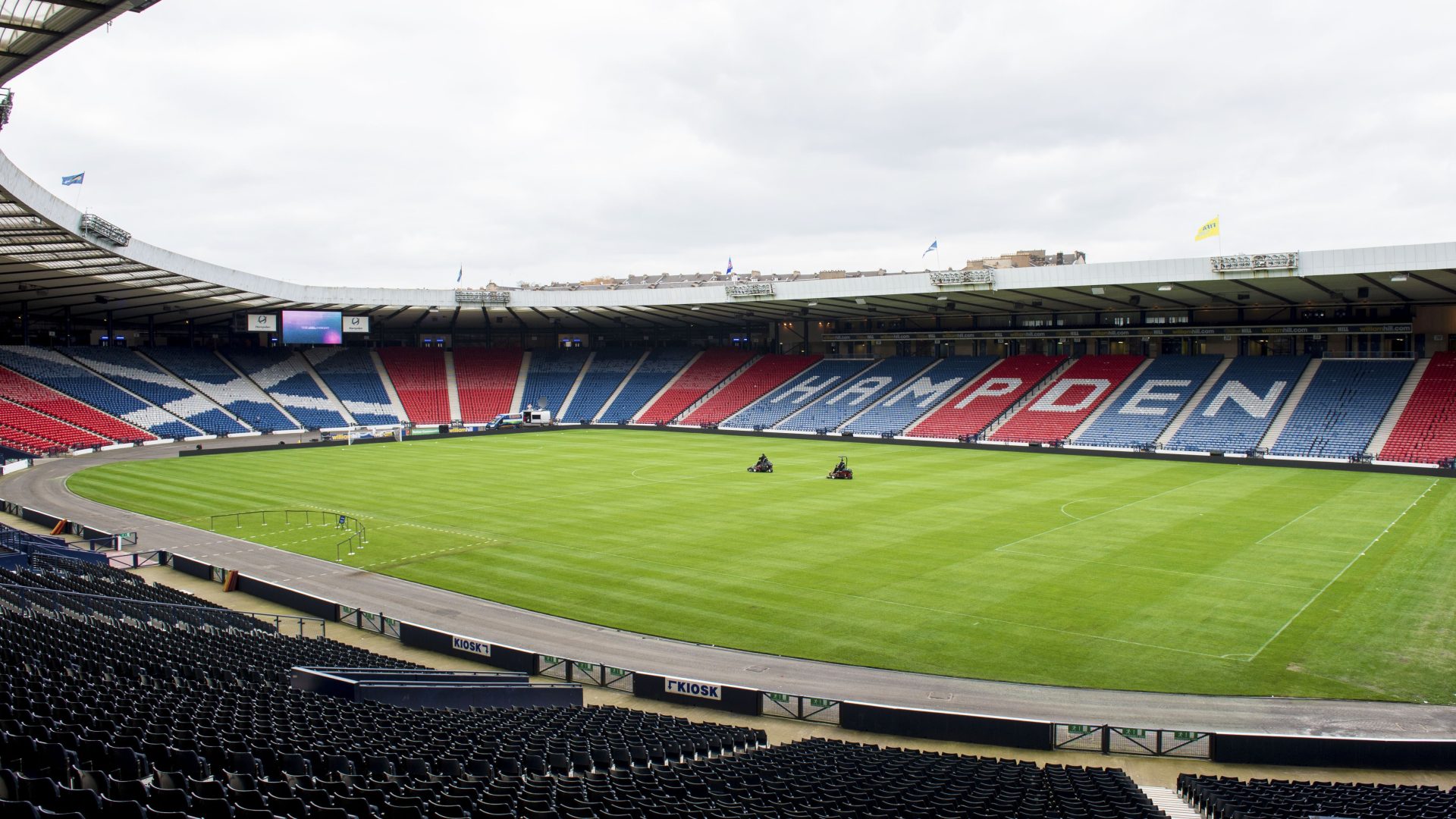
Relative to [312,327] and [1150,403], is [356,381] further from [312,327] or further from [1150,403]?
[1150,403]

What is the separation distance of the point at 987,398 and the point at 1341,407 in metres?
23.0

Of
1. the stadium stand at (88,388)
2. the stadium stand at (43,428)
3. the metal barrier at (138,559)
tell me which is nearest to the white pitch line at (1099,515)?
the metal barrier at (138,559)

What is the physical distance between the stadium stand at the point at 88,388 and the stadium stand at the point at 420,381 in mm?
19168

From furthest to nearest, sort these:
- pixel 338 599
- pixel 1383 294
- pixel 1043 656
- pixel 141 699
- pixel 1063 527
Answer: pixel 1383 294, pixel 1063 527, pixel 338 599, pixel 1043 656, pixel 141 699

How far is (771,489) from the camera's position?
148 ft

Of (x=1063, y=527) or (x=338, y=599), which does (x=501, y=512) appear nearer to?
(x=338, y=599)

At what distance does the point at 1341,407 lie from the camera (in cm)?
5834

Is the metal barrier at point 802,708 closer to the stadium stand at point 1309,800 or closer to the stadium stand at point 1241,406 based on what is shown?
the stadium stand at point 1309,800

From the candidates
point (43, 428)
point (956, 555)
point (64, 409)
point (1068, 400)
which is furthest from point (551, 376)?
point (956, 555)

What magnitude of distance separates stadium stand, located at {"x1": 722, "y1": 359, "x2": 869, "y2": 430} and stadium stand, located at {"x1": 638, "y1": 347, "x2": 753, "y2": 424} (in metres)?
7.46

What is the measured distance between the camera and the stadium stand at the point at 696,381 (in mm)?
87375

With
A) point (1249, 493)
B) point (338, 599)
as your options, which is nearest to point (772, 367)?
point (1249, 493)

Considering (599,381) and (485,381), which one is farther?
(599,381)

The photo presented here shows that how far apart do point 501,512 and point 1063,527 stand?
22.4 metres
